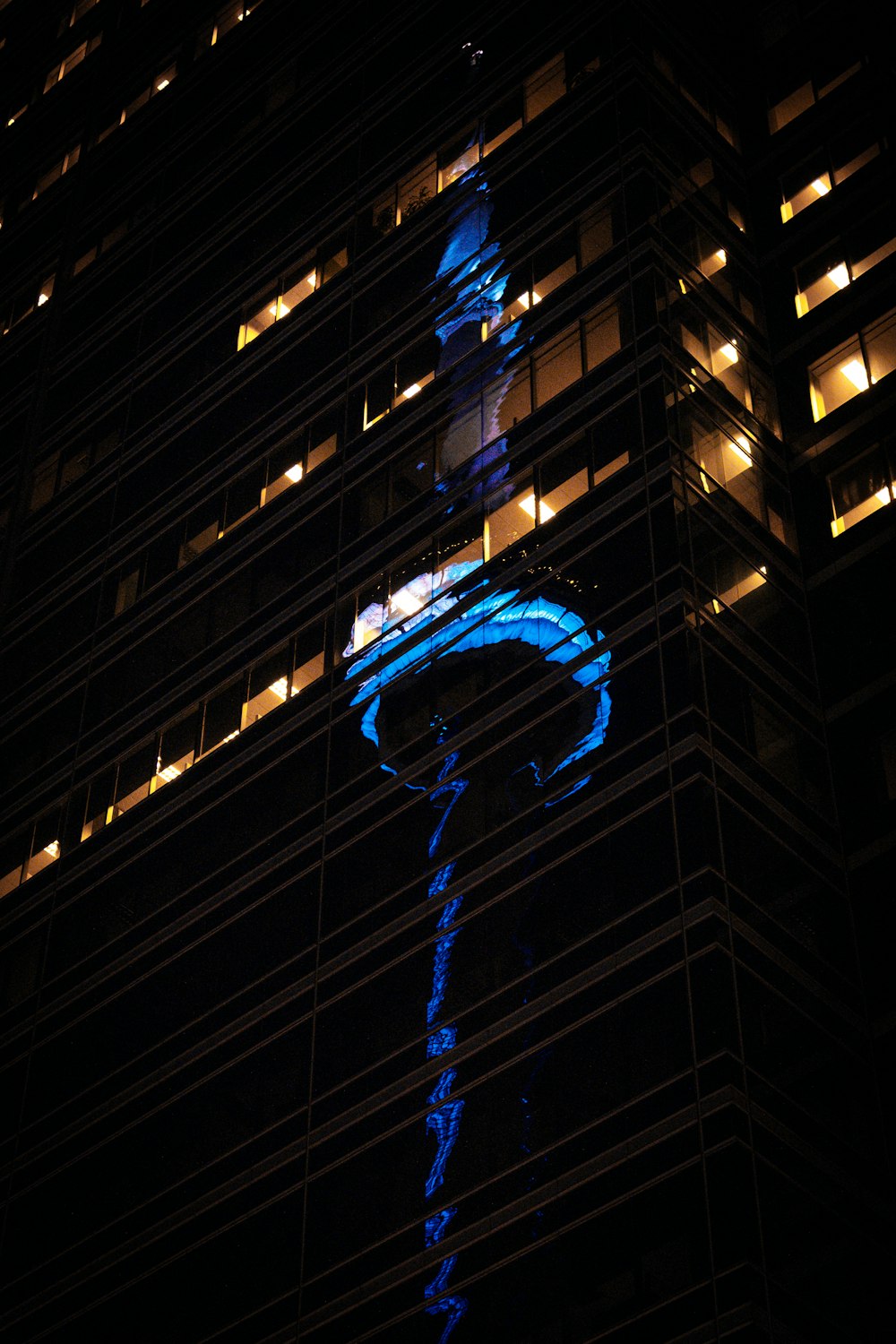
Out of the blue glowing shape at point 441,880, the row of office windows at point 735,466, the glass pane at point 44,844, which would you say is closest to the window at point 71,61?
the glass pane at point 44,844

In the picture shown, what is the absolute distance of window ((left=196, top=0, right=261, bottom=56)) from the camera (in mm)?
74438

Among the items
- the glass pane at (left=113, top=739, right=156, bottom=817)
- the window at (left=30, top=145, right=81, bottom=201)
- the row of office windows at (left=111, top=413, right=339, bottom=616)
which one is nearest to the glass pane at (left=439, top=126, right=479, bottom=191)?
the row of office windows at (left=111, top=413, right=339, bottom=616)

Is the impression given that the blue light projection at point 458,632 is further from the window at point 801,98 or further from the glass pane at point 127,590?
the glass pane at point 127,590

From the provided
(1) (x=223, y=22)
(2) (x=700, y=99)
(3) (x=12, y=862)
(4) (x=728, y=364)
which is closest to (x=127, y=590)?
(3) (x=12, y=862)

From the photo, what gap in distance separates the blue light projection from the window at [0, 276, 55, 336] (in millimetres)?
25178

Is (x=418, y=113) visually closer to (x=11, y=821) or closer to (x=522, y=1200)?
(x=11, y=821)

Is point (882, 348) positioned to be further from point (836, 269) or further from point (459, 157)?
point (459, 157)

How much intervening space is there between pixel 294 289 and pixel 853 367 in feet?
68.4

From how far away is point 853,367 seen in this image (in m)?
48.3

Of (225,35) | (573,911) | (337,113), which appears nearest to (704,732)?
(573,911)

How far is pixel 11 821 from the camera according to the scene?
58.2 metres

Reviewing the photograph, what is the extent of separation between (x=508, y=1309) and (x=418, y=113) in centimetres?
3908

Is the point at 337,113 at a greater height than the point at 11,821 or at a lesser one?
greater

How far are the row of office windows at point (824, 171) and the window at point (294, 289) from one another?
14.2 meters
